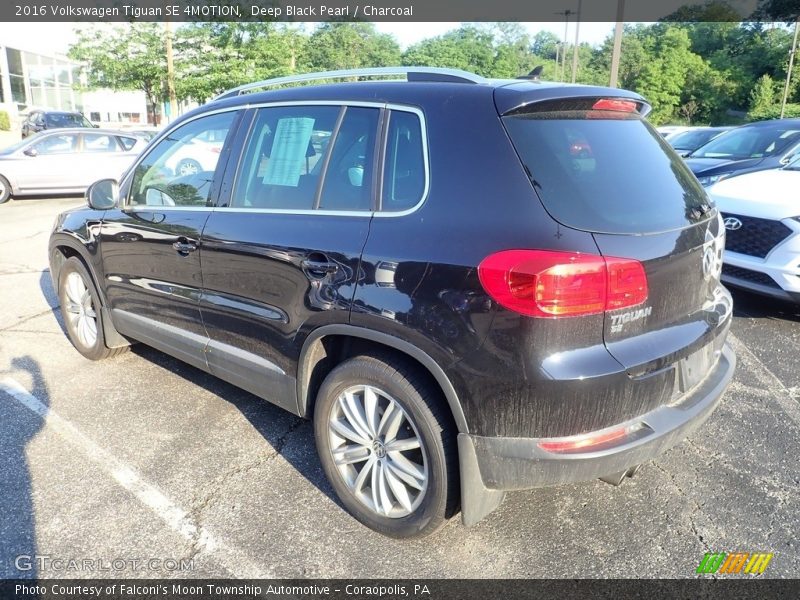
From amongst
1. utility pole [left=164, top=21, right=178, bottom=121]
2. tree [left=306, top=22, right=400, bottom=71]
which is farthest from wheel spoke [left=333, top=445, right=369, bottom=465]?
tree [left=306, top=22, right=400, bottom=71]

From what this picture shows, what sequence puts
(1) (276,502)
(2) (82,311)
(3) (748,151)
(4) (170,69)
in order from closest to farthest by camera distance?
(1) (276,502) → (2) (82,311) → (3) (748,151) → (4) (170,69)

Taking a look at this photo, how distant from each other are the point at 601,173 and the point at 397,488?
1.53 m

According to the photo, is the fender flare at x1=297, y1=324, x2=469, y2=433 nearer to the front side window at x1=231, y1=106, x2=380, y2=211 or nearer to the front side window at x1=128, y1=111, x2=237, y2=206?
the front side window at x1=231, y1=106, x2=380, y2=211

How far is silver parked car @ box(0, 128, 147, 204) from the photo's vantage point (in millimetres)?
12727

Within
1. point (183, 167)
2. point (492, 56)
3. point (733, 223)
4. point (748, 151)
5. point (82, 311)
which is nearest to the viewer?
point (183, 167)

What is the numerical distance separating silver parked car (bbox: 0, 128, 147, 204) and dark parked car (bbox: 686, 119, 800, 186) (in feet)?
36.8

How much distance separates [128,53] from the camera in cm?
2180

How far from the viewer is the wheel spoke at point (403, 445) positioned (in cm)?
240

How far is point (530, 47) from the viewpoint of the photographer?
96.7 m

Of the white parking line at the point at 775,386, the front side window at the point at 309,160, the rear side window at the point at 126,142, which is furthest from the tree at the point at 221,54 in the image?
the white parking line at the point at 775,386

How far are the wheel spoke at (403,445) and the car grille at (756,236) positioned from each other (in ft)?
13.0

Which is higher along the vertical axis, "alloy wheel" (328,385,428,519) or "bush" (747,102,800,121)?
"bush" (747,102,800,121)

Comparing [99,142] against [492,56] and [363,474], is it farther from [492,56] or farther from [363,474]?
[492,56]

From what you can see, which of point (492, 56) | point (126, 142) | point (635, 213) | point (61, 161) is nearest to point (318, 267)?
point (635, 213)
